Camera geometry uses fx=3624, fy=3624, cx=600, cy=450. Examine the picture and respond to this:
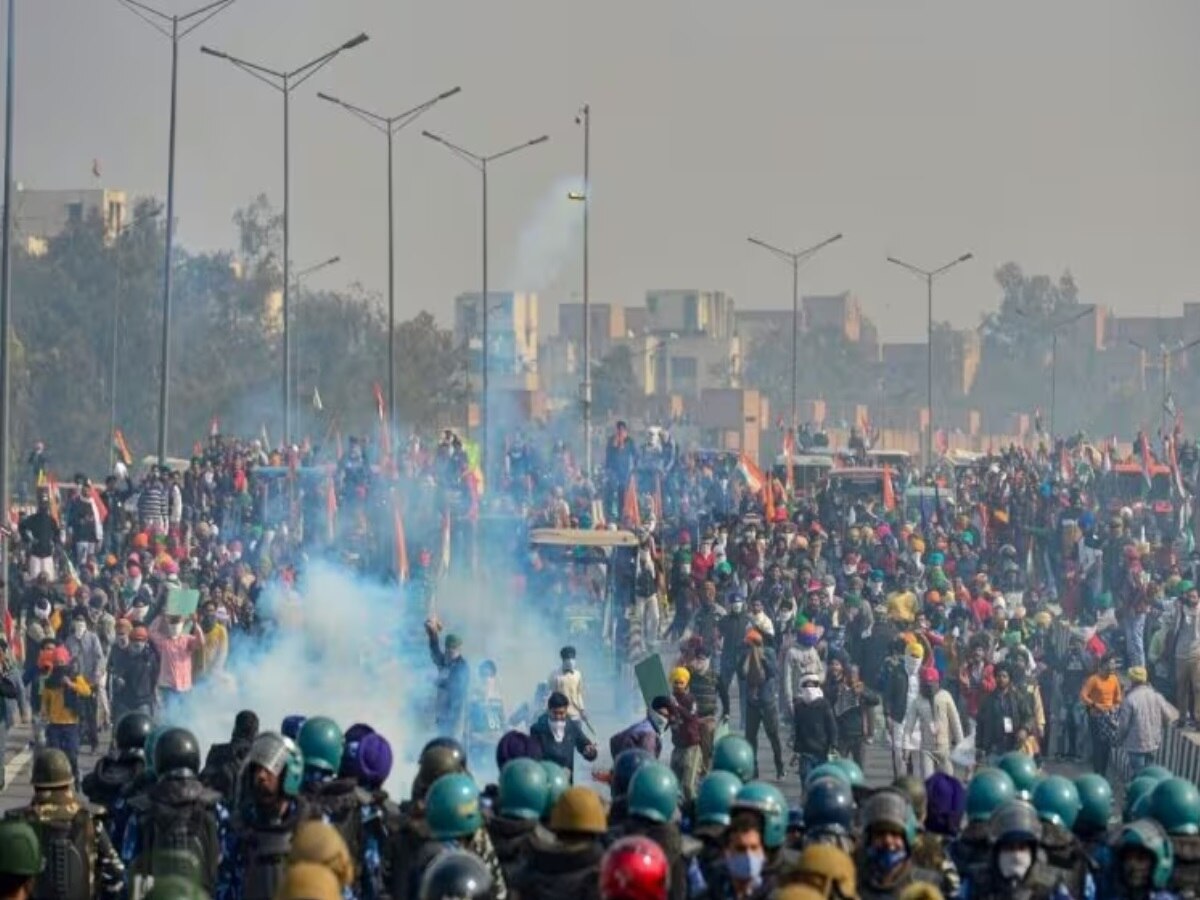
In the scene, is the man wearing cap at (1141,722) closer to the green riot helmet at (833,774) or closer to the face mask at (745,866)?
the green riot helmet at (833,774)

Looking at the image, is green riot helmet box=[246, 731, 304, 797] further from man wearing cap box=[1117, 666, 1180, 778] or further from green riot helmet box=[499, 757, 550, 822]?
man wearing cap box=[1117, 666, 1180, 778]

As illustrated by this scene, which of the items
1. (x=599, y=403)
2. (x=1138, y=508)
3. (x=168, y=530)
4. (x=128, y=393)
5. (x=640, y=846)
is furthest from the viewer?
(x=599, y=403)

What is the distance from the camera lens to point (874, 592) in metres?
33.4

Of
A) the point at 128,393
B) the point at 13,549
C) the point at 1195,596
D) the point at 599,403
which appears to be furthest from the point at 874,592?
the point at 599,403

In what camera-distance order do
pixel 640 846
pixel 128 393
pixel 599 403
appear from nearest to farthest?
pixel 640 846, pixel 128 393, pixel 599 403

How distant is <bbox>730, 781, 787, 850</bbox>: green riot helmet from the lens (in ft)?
43.3

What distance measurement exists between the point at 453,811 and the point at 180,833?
1.49 metres

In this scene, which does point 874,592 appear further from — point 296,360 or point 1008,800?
point 296,360

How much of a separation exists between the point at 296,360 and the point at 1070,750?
243 ft

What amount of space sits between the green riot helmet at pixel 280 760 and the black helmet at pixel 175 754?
25.4 inches

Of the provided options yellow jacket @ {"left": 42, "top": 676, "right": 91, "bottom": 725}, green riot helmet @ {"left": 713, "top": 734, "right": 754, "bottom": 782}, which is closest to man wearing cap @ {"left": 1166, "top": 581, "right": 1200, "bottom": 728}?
yellow jacket @ {"left": 42, "top": 676, "right": 91, "bottom": 725}

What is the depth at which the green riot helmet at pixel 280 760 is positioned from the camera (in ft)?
46.8

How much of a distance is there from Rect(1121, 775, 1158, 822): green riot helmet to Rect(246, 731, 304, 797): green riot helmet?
11.2 ft

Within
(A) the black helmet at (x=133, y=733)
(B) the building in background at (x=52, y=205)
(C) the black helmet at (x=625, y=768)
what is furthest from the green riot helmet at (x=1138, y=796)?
(B) the building in background at (x=52, y=205)
